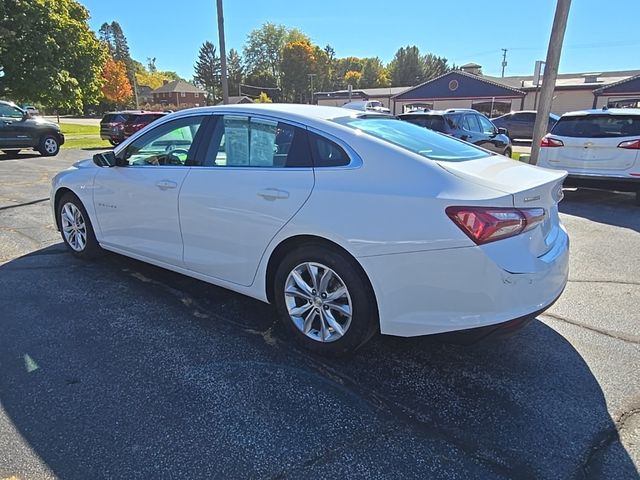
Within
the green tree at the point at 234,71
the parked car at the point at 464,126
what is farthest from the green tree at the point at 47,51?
the green tree at the point at 234,71

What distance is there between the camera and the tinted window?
2855 millimetres

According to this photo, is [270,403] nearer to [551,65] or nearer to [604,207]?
[604,207]

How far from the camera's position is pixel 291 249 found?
3.03 m

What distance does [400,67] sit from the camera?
10194 cm

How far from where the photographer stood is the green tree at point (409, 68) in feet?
331

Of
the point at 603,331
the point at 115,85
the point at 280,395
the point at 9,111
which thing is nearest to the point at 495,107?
the point at 9,111

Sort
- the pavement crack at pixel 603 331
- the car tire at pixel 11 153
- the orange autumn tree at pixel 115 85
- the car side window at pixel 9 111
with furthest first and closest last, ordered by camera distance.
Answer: the orange autumn tree at pixel 115 85, the car tire at pixel 11 153, the car side window at pixel 9 111, the pavement crack at pixel 603 331

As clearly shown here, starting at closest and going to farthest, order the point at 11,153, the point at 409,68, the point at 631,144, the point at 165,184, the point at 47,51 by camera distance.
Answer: the point at 165,184 → the point at 631,144 → the point at 11,153 → the point at 47,51 → the point at 409,68

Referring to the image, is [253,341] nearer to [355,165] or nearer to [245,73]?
[355,165]

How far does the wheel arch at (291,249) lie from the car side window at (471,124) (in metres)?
9.64

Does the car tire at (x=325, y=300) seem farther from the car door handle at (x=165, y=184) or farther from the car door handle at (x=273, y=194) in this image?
the car door handle at (x=165, y=184)

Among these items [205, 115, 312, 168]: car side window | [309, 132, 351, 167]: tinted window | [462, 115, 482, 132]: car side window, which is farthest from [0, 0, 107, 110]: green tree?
[309, 132, 351, 167]: tinted window

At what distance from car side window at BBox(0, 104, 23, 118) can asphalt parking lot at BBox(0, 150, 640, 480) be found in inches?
508

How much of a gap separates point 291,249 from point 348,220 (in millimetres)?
533
